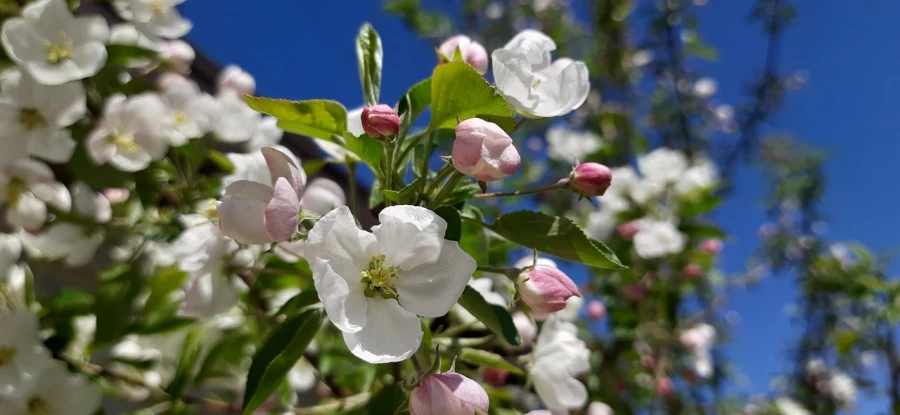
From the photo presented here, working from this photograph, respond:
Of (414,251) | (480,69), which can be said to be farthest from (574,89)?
(414,251)

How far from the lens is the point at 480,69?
39.6 inches

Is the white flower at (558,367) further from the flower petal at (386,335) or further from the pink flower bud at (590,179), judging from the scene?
the flower petal at (386,335)

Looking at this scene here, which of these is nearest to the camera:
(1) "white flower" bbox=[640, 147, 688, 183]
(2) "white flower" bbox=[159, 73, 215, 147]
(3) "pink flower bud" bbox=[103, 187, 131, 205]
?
(2) "white flower" bbox=[159, 73, 215, 147]

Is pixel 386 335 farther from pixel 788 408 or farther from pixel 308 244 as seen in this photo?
pixel 788 408

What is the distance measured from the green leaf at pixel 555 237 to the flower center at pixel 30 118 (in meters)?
1.05

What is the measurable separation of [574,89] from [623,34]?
307 cm

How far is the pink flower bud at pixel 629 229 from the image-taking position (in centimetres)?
226

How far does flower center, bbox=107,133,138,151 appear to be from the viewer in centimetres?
136

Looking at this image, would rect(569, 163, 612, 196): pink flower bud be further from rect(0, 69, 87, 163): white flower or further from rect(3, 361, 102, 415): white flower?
rect(0, 69, 87, 163): white flower

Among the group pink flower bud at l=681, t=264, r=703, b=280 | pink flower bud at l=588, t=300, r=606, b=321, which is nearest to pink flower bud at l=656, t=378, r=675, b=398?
pink flower bud at l=588, t=300, r=606, b=321

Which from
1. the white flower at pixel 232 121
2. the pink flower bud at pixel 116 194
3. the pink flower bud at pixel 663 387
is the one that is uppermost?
the pink flower bud at pixel 663 387

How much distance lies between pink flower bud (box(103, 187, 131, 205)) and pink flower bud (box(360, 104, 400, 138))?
1.09 meters

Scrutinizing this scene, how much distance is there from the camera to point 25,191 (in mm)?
A: 1373

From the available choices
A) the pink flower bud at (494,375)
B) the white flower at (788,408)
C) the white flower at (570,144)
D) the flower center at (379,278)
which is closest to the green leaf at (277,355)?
the flower center at (379,278)
